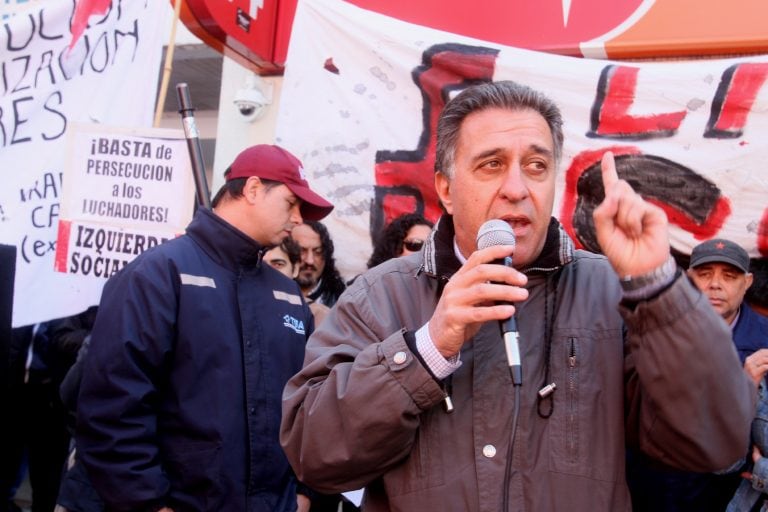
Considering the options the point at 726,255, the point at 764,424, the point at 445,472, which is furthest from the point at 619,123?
the point at 445,472

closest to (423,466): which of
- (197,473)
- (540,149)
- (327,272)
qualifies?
(540,149)

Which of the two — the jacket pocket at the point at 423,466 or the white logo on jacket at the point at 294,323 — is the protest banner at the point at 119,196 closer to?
the white logo on jacket at the point at 294,323

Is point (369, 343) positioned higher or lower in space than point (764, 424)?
higher

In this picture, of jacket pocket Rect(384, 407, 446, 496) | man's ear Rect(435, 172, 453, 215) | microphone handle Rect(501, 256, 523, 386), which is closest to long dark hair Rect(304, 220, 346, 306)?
man's ear Rect(435, 172, 453, 215)

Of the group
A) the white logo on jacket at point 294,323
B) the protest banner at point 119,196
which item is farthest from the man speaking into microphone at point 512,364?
the protest banner at point 119,196

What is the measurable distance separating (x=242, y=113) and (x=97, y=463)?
3435 mm

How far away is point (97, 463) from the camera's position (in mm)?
2357

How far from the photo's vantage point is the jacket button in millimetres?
1397

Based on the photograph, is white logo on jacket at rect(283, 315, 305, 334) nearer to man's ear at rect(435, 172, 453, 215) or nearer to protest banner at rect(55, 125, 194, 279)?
protest banner at rect(55, 125, 194, 279)

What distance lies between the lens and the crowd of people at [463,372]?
4.23ft

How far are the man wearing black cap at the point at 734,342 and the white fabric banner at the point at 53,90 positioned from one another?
274cm

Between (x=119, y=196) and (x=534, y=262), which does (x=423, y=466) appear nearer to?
(x=534, y=262)

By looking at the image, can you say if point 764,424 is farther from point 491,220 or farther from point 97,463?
point 97,463

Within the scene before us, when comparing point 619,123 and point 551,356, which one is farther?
point 619,123
